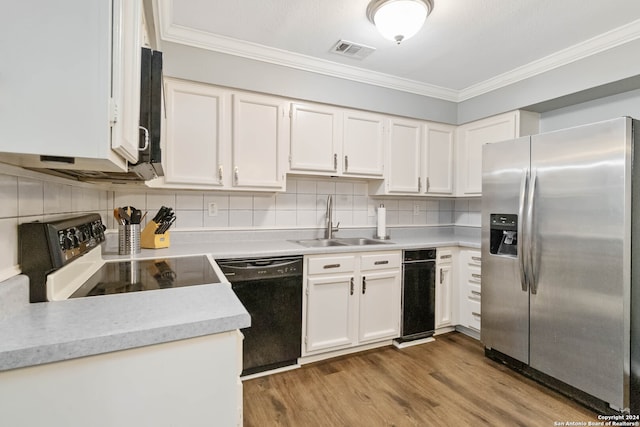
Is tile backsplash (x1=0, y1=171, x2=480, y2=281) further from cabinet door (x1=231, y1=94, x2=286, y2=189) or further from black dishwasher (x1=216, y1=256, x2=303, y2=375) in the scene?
black dishwasher (x1=216, y1=256, x2=303, y2=375)

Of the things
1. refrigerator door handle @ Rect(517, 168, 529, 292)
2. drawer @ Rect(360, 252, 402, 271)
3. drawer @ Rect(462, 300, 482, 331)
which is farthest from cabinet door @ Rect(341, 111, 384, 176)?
drawer @ Rect(462, 300, 482, 331)

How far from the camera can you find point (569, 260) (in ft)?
6.24

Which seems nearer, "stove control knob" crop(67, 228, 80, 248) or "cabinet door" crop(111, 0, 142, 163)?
"cabinet door" crop(111, 0, 142, 163)

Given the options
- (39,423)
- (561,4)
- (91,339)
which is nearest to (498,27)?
(561,4)

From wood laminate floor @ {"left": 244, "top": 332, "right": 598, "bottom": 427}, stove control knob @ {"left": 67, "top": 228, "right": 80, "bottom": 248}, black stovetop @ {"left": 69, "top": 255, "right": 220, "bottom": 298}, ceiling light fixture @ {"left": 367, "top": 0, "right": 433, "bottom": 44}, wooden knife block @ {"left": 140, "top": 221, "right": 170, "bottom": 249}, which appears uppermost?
ceiling light fixture @ {"left": 367, "top": 0, "right": 433, "bottom": 44}

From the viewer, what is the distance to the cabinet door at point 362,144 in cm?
271

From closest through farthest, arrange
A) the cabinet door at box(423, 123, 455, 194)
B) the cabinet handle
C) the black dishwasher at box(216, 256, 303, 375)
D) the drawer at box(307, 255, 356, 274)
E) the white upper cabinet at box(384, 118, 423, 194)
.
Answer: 1. the cabinet handle
2. the black dishwasher at box(216, 256, 303, 375)
3. the drawer at box(307, 255, 356, 274)
4. the white upper cabinet at box(384, 118, 423, 194)
5. the cabinet door at box(423, 123, 455, 194)

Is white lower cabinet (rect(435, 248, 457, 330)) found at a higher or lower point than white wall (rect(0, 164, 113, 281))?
lower

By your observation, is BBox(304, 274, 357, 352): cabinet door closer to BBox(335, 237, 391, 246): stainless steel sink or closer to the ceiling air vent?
BBox(335, 237, 391, 246): stainless steel sink

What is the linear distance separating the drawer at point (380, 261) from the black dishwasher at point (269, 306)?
550 mm

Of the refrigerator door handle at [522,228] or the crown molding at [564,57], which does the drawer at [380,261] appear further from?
the crown molding at [564,57]

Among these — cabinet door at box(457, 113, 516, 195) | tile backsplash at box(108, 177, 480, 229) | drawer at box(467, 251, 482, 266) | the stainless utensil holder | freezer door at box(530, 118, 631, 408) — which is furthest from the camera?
cabinet door at box(457, 113, 516, 195)

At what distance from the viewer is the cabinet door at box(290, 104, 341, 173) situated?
99.1 inches

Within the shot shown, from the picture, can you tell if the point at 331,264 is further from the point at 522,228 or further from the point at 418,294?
the point at 522,228
